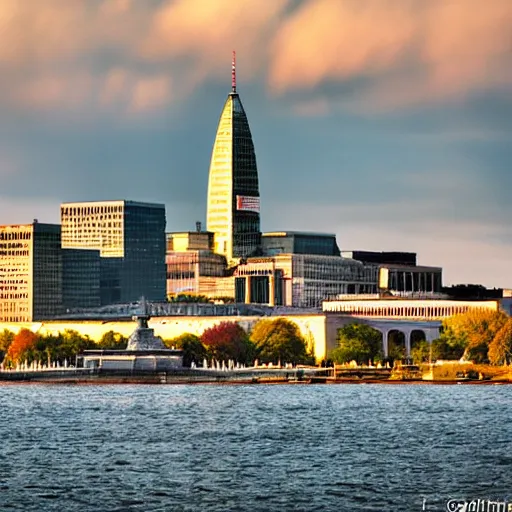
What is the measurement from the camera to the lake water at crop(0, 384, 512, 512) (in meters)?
128

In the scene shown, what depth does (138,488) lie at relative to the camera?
133250 millimetres

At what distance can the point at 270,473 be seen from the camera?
142 metres

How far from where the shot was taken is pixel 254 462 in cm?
14975

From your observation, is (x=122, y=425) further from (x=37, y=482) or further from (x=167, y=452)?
(x=37, y=482)

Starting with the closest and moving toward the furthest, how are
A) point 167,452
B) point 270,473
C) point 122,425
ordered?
point 270,473, point 167,452, point 122,425

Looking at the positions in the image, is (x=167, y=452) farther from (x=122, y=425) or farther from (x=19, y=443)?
(x=122, y=425)

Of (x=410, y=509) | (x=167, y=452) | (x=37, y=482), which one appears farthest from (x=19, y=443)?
(x=410, y=509)

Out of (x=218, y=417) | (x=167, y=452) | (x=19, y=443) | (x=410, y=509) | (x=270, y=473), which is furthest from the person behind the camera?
(x=218, y=417)

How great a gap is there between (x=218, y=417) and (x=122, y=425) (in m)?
14.9

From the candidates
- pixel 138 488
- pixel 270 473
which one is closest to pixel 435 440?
pixel 270 473

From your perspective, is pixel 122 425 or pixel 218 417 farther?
pixel 218 417

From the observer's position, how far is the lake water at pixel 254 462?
12756cm

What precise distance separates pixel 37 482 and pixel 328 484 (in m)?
18.5

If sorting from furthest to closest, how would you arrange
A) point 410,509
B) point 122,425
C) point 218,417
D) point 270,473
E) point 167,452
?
point 218,417 < point 122,425 < point 167,452 < point 270,473 < point 410,509
